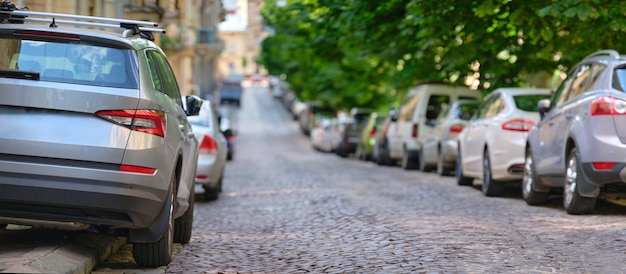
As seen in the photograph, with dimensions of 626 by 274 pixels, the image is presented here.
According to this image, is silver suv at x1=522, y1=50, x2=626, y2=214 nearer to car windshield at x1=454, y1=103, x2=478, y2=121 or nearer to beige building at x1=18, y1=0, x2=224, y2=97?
beige building at x1=18, y1=0, x2=224, y2=97

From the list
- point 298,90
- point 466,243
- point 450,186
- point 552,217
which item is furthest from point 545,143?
point 298,90

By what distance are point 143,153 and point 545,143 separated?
717 cm

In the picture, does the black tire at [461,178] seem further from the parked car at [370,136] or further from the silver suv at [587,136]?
the parked car at [370,136]

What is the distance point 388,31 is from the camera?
24.0 meters

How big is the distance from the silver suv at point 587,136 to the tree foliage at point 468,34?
6.15 feet

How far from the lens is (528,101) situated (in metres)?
17.7

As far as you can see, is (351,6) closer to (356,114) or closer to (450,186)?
(450,186)

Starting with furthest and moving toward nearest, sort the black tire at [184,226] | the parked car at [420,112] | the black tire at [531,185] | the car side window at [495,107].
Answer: the parked car at [420,112]
the car side window at [495,107]
the black tire at [531,185]
the black tire at [184,226]

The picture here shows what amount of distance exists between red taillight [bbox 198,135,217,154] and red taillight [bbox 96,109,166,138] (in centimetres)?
856

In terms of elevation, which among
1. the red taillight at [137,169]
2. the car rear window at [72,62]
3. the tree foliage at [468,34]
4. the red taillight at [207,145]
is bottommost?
the red taillight at [207,145]

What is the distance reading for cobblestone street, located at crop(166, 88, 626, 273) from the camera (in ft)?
30.7

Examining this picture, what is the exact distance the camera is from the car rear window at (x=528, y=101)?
17.4m

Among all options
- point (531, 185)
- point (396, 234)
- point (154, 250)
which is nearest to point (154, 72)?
point (154, 250)

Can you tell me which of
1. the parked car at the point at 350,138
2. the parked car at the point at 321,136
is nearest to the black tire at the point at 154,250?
the parked car at the point at 350,138
